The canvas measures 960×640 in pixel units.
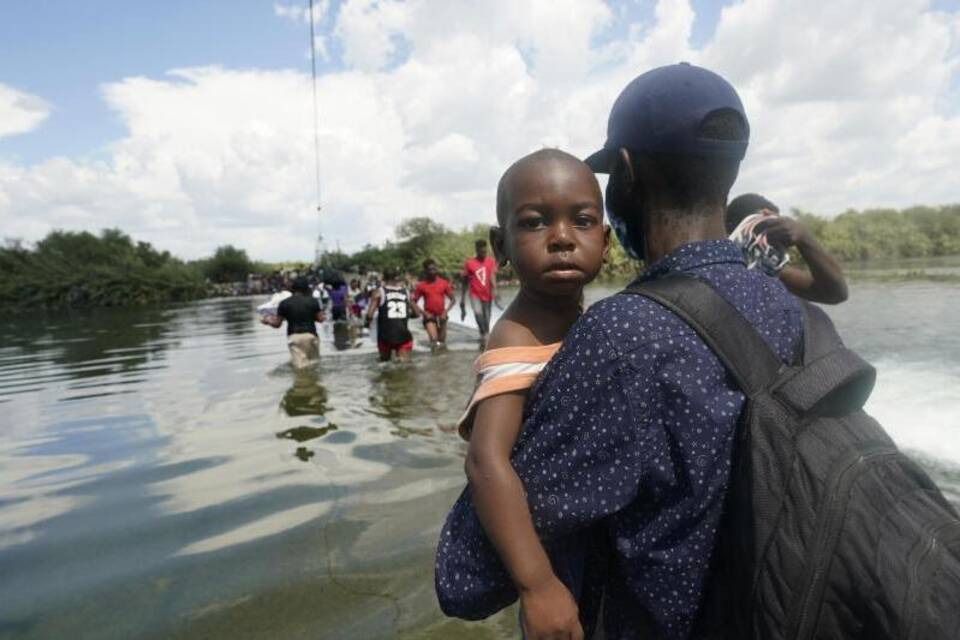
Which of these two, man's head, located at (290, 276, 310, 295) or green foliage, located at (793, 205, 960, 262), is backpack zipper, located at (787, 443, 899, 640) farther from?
green foliage, located at (793, 205, 960, 262)

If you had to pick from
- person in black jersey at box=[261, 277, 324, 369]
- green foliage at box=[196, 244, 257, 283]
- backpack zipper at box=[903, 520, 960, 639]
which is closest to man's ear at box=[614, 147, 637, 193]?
backpack zipper at box=[903, 520, 960, 639]

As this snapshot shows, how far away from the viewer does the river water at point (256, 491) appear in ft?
11.5

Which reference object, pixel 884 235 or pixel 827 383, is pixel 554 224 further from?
pixel 884 235

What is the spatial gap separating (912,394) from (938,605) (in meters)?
7.38

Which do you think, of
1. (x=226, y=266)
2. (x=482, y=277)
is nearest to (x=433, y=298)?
(x=482, y=277)

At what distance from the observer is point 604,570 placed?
4.65 ft

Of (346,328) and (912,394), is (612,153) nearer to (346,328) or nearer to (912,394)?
(912,394)

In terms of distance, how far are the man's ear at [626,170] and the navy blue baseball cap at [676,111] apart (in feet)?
0.06

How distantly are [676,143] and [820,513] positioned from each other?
0.74 meters

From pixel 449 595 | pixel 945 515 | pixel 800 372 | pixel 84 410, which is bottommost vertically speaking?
pixel 84 410

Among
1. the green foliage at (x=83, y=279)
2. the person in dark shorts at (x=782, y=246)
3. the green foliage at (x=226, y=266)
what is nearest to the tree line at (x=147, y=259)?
the green foliage at (x=83, y=279)

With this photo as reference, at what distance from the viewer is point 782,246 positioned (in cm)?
306

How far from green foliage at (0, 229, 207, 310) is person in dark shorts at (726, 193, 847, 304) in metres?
63.1

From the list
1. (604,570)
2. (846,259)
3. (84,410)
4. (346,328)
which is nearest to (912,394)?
(604,570)
